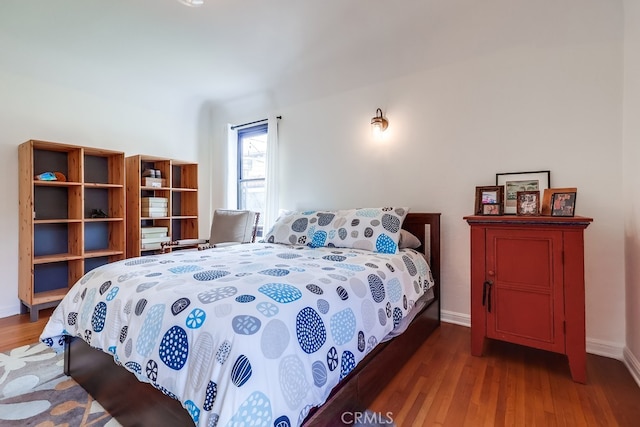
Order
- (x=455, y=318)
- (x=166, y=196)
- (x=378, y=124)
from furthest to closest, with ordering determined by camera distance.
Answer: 1. (x=166, y=196)
2. (x=378, y=124)
3. (x=455, y=318)

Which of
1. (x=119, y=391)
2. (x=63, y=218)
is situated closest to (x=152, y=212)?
(x=63, y=218)

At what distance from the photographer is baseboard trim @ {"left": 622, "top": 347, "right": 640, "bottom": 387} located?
170cm

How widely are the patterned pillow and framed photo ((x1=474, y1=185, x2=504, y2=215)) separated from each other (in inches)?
21.8

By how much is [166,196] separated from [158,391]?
10.2 ft

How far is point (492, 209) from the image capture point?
84.9 inches

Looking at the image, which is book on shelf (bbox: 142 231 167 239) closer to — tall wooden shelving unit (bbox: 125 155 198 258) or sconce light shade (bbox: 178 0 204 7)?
tall wooden shelving unit (bbox: 125 155 198 258)

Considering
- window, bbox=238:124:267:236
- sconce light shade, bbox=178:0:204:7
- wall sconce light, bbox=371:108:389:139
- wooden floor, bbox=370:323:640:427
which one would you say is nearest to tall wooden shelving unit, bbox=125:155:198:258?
window, bbox=238:124:267:236

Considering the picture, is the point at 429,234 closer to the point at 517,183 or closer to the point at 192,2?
the point at 517,183

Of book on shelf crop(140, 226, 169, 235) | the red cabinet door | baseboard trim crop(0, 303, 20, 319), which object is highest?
book on shelf crop(140, 226, 169, 235)

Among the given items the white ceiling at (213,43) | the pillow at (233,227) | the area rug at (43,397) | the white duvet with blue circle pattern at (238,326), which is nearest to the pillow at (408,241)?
the white duvet with blue circle pattern at (238,326)

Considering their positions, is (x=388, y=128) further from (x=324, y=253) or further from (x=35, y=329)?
(x=35, y=329)

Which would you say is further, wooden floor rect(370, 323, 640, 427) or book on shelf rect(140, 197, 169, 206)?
book on shelf rect(140, 197, 169, 206)

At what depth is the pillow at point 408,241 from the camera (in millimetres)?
2404

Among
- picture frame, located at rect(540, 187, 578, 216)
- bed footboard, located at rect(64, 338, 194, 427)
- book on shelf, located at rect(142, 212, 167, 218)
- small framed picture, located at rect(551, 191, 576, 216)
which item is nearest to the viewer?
bed footboard, located at rect(64, 338, 194, 427)
